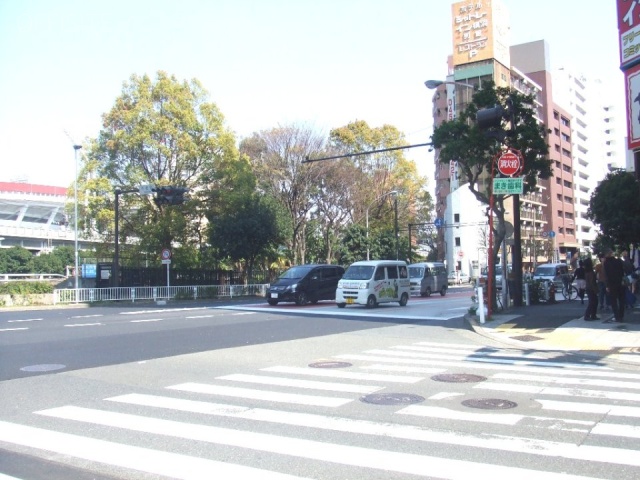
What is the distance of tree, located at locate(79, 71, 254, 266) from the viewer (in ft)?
118

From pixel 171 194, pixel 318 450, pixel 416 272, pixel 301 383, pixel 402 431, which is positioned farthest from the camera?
pixel 416 272

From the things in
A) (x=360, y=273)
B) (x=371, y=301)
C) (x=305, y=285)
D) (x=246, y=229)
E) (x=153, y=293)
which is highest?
(x=246, y=229)

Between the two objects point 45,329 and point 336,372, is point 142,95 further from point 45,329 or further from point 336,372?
point 336,372

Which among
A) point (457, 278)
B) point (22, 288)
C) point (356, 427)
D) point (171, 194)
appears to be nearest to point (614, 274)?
point (356, 427)

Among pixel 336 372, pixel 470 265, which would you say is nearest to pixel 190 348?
pixel 336 372

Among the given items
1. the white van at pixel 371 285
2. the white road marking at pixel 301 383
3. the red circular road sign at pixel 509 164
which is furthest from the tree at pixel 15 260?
the white road marking at pixel 301 383

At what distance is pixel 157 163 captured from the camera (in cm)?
3709

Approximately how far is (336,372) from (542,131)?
16109 millimetres

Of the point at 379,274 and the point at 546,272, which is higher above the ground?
the point at 379,274

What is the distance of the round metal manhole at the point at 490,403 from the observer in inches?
287

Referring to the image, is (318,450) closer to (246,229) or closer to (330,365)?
(330,365)

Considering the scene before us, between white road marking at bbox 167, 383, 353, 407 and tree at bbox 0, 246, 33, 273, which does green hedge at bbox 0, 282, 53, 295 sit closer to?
white road marking at bbox 167, 383, 353, 407

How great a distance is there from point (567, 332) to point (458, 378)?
6350 mm

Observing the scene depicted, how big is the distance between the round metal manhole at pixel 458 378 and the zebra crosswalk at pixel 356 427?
0.10 feet
